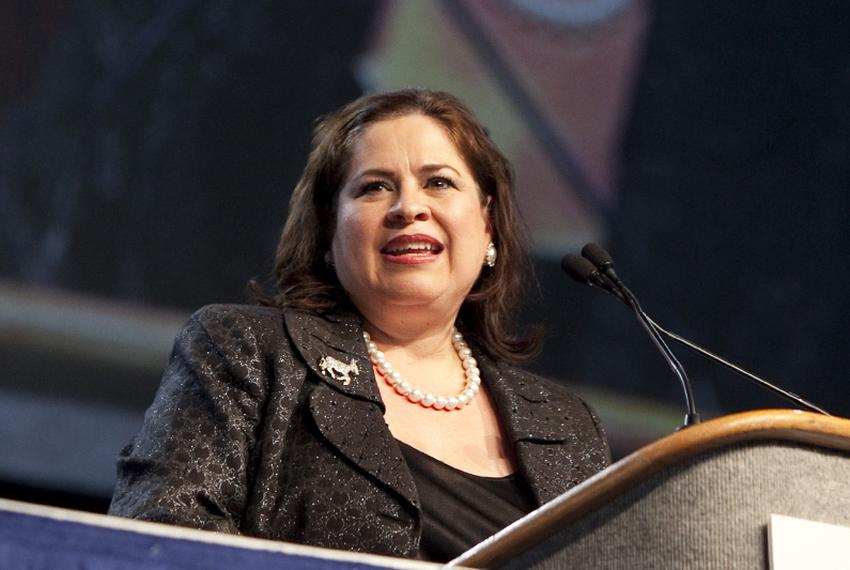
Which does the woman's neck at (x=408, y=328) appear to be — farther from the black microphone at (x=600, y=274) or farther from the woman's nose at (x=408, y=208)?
the black microphone at (x=600, y=274)

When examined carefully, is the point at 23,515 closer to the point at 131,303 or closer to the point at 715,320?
the point at 131,303

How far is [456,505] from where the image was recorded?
1.89 m

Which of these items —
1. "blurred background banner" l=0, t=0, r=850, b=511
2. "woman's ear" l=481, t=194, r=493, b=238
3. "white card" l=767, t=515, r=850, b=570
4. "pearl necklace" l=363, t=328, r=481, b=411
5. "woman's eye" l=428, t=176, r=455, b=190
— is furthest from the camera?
"blurred background banner" l=0, t=0, r=850, b=511

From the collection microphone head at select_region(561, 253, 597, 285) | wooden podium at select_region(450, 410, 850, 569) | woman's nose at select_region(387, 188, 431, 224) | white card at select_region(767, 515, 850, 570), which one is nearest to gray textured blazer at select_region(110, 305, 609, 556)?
woman's nose at select_region(387, 188, 431, 224)

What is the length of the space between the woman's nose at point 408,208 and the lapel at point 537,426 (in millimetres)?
335

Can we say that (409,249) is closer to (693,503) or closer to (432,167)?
(432,167)

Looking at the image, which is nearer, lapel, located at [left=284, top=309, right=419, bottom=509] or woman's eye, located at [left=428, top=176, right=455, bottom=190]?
lapel, located at [left=284, top=309, right=419, bottom=509]

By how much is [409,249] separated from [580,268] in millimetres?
350

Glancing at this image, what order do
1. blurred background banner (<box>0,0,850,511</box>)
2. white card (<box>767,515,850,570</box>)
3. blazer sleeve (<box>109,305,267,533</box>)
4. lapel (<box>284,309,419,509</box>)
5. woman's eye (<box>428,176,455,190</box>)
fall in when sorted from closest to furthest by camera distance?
white card (<box>767,515,850,570</box>) → blazer sleeve (<box>109,305,267,533</box>) → lapel (<box>284,309,419,509</box>) → woman's eye (<box>428,176,455,190</box>) → blurred background banner (<box>0,0,850,511</box>)

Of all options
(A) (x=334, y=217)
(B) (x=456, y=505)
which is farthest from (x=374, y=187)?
(B) (x=456, y=505)

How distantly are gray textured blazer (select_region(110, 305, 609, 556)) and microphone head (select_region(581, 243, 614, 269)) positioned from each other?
35cm

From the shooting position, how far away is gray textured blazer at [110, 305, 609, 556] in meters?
1.72

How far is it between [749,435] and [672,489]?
0.28ft

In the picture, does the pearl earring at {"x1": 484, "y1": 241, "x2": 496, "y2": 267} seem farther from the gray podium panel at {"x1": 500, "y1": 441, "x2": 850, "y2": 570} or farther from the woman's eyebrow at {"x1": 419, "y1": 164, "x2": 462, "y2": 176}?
the gray podium panel at {"x1": 500, "y1": 441, "x2": 850, "y2": 570}
